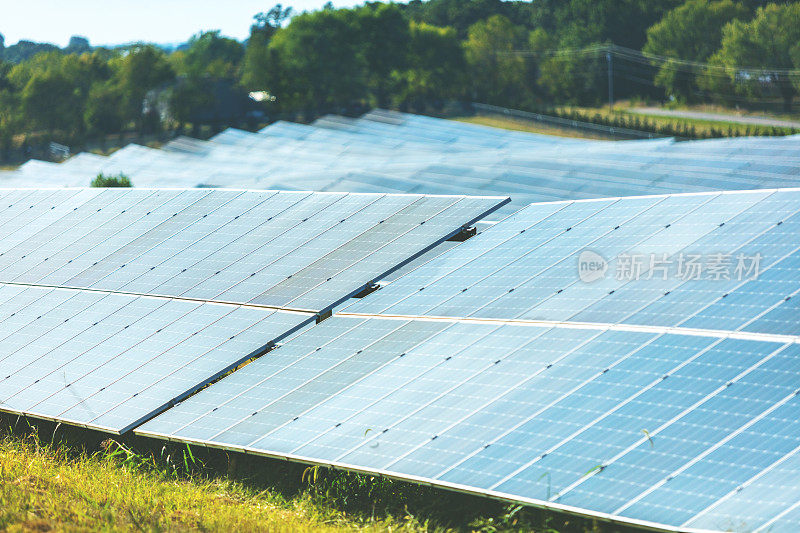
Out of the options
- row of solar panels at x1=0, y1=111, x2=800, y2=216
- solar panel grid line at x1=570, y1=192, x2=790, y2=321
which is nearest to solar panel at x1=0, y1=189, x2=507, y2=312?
solar panel grid line at x1=570, y1=192, x2=790, y2=321

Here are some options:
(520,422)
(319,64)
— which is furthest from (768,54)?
(520,422)

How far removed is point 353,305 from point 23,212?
591 inches

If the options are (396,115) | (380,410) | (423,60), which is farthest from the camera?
(423,60)

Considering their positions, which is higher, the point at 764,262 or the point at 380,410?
the point at 764,262

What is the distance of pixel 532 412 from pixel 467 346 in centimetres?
240

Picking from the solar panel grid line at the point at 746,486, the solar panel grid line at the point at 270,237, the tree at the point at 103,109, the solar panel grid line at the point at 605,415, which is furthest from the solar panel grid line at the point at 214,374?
the tree at the point at 103,109

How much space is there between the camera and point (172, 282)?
63.5 ft

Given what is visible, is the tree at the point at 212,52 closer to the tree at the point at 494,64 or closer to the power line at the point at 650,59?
the tree at the point at 494,64

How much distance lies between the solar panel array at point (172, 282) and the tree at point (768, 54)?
3623 inches

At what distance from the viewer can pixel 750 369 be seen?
11523 millimetres

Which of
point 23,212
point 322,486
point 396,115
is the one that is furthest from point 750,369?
point 396,115

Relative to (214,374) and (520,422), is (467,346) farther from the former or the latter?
(214,374)

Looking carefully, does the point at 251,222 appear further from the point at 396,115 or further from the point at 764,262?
the point at 396,115

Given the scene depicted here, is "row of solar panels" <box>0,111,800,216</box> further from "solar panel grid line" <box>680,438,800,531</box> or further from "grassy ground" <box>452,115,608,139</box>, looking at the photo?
"grassy ground" <box>452,115,608,139</box>
